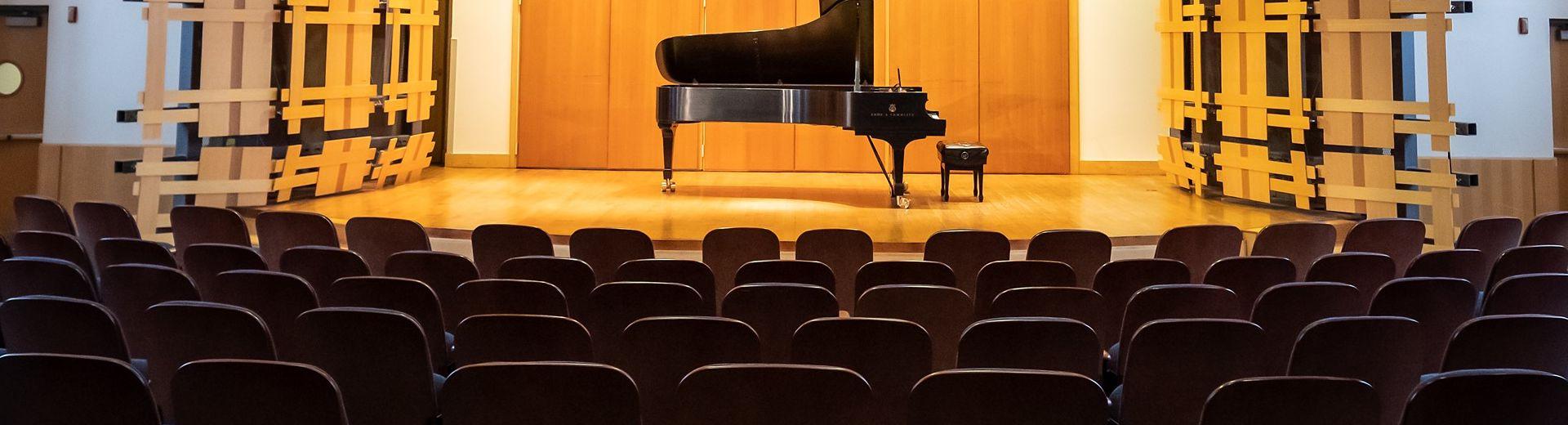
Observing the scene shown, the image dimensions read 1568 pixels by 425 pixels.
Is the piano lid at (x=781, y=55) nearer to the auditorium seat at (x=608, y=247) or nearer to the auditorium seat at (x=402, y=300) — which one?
the auditorium seat at (x=608, y=247)

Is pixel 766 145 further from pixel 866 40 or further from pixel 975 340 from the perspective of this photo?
pixel 975 340

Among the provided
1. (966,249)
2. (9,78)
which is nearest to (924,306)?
(966,249)

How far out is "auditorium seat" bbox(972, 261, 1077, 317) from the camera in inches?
160

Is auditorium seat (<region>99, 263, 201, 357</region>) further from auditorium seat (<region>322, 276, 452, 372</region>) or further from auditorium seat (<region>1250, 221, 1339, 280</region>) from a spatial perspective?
auditorium seat (<region>1250, 221, 1339, 280</region>)

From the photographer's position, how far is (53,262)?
3512mm

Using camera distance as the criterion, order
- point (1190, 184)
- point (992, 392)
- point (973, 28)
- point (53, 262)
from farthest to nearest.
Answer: point (973, 28), point (1190, 184), point (53, 262), point (992, 392)

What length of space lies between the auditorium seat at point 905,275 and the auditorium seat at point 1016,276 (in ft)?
0.38

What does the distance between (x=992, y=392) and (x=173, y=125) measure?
25.8 ft

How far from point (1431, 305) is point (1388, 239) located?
74.7 inches

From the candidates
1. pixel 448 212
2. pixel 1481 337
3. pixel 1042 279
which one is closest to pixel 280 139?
pixel 448 212

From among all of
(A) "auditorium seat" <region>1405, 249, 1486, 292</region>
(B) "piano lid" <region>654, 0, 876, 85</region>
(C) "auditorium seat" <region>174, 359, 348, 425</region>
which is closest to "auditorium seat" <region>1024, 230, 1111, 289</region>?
(A) "auditorium seat" <region>1405, 249, 1486, 292</region>

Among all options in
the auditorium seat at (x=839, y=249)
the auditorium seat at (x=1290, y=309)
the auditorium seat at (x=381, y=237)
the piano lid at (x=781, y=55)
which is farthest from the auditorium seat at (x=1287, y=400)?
the piano lid at (x=781, y=55)

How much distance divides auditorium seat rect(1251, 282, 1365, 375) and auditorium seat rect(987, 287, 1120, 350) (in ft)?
1.42

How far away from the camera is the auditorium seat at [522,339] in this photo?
281 centimetres
